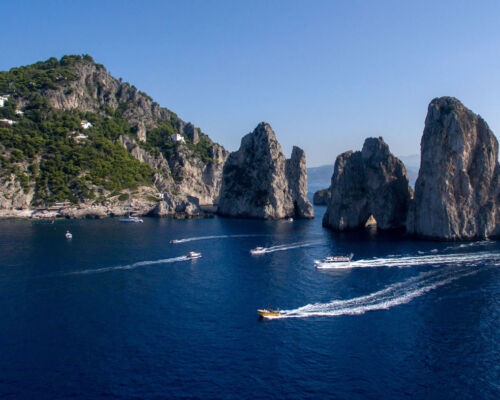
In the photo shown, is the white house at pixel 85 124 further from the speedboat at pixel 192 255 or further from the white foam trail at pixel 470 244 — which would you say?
the white foam trail at pixel 470 244

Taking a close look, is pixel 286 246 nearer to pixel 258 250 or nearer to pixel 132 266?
pixel 258 250

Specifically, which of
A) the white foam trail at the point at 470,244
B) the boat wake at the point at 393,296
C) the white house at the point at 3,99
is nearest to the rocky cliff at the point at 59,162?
the white house at the point at 3,99


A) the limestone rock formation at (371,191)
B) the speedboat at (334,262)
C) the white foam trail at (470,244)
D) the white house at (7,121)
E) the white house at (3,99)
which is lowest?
the speedboat at (334,262)

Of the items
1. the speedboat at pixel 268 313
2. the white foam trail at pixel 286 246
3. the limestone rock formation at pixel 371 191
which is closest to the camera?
the speedboat at pixel 268 313

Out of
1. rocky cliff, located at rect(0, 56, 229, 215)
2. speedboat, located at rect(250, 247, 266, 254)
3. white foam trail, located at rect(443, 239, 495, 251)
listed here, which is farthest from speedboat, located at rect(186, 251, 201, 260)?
rocky cliff, located at rect(0, 56, 229, 215)

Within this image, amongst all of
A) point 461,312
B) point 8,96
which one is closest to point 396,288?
point 461,312

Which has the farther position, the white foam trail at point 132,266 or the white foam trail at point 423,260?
the white foam trail at point 423,260
